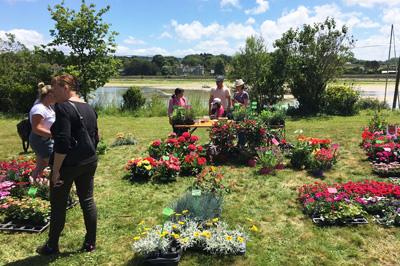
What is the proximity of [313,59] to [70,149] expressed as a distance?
13.5 m

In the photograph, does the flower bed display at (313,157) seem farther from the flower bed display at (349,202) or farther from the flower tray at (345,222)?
the flower tray at (345,222)

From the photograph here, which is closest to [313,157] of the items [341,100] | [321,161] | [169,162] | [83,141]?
[321,161]

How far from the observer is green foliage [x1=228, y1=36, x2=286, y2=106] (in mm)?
14938

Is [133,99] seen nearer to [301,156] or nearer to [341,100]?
[341,100]

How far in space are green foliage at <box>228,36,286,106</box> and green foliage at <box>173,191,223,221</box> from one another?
37.8ft

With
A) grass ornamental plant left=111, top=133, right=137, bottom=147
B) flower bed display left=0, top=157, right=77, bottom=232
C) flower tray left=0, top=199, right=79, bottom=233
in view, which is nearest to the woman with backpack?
flower bed display left=0, top=157, right=77, bottom=232

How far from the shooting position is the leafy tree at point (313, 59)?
1447 centimetres

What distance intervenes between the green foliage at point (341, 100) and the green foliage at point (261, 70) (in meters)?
2.05

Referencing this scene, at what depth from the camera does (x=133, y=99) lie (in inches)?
666

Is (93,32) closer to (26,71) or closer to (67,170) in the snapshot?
(26,71)

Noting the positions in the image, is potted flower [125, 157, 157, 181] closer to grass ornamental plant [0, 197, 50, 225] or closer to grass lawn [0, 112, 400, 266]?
grass lawn [0, 112, 400, 266]

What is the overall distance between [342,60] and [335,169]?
31.6 feet

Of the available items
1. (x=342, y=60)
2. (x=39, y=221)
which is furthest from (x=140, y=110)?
(x=39, y=221)

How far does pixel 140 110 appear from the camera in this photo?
1659 cm
